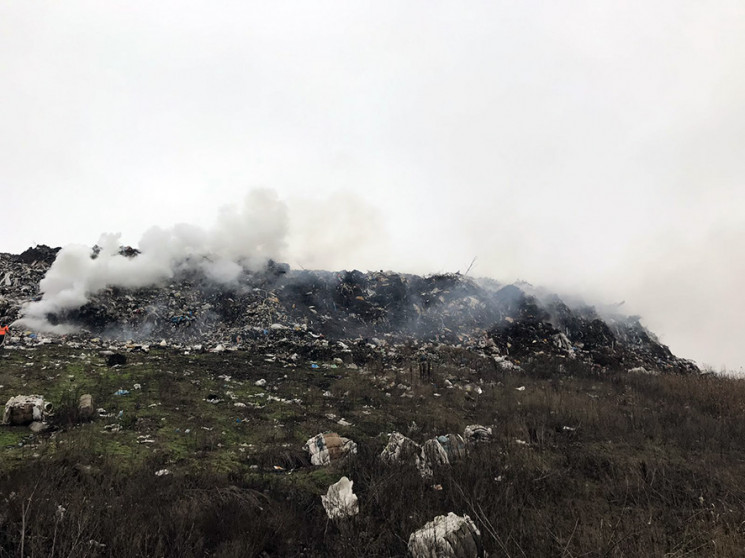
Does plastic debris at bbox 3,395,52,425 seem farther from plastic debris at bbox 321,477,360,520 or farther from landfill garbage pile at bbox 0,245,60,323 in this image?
landfill garbage pile at bbox 0,245,60,323

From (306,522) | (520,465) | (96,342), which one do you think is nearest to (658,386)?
(520,465)

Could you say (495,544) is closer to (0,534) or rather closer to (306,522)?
(306,522)

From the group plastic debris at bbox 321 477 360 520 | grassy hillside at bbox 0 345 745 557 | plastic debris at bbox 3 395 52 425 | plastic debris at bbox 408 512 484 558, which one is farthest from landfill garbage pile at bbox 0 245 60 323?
plastic debris at bbox 408 512 484 558

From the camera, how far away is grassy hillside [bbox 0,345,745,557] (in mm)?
2602

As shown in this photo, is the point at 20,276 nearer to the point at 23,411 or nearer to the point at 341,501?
the point at 23,411

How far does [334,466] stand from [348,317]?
31.0ft

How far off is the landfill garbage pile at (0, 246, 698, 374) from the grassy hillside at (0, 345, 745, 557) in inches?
96.0

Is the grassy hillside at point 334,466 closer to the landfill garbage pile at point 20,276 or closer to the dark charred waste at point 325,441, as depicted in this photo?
the dark charred waste at point 325,441

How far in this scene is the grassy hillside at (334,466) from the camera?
260 cm

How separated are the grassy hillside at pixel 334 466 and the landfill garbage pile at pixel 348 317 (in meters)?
2.44

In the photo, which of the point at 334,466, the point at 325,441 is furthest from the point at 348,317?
the point at 334,466

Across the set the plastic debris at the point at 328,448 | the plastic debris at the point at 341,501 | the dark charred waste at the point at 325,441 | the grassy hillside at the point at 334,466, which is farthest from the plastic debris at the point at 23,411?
the plastic debris at the point at 341,501

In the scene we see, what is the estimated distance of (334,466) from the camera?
4082 millimetres

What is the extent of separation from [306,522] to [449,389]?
18.2 feet
